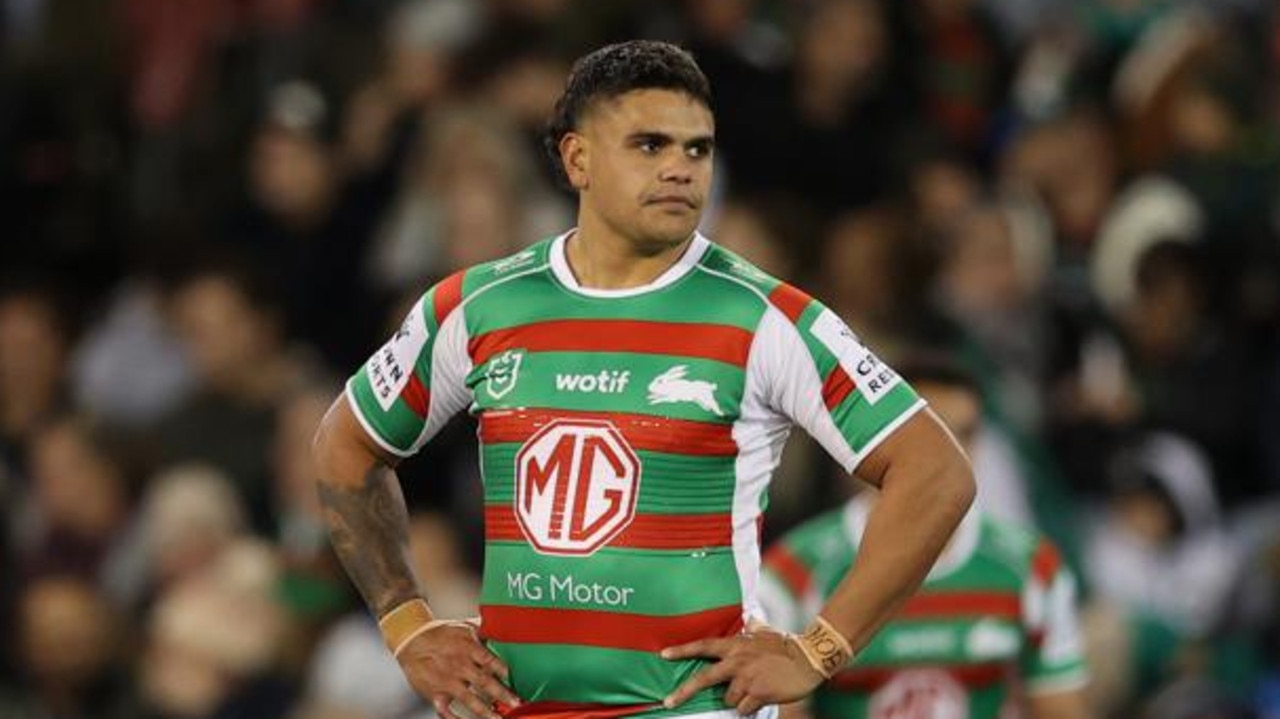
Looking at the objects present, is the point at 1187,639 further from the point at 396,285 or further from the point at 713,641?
the point at 713,641

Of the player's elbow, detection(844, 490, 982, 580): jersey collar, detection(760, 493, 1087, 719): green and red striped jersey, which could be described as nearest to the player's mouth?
the player's elbow

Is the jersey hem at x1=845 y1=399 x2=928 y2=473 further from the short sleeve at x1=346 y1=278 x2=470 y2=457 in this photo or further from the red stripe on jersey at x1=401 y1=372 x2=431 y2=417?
the red stripe on jersey at x1=401 y1=372 x2=431 y2=417

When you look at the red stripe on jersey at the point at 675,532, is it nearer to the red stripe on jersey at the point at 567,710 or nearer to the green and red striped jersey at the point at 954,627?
the red stripe on jersey at the point at 567,710

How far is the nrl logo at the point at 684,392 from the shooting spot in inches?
247

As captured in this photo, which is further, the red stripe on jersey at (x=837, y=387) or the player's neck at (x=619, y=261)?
the player's neck at (x=619, y=261)

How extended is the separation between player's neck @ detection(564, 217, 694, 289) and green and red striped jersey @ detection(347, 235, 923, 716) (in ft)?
0.10

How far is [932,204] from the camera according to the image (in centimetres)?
1302

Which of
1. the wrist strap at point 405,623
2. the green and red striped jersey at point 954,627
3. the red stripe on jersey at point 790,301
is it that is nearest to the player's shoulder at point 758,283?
the red stripe on jersey at point 790,301

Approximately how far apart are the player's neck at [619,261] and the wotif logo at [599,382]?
214 millimetres

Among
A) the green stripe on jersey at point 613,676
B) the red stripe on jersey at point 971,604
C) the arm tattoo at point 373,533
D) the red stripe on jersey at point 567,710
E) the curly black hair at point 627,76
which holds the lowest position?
the red stripe on jersey at point 971,604

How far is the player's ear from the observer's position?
6.51m

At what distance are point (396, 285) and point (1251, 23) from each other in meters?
3.93

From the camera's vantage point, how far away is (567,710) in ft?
20.9

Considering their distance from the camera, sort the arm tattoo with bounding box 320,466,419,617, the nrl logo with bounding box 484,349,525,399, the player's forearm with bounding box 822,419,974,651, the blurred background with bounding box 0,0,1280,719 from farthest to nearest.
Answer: the blurred background with bounding box 0,0,1280,719 < the arm tattoo with bounding box 320,466,419,617 < the nrl logo with bounding box 484,349,525,399 < the player's forearm with bounding box 822,419,974,651
